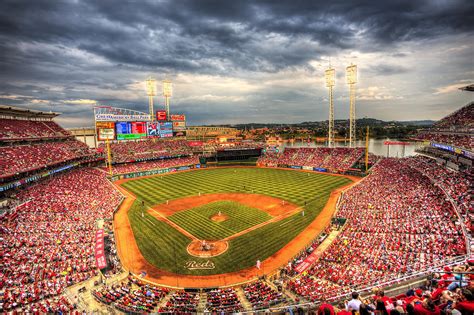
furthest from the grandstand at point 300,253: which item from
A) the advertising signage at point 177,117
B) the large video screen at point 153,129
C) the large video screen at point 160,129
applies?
the advertising signage at point 177,117

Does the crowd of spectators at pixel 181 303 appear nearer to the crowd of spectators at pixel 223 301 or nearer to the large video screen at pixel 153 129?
the crowd of spectators at pixel 223 301

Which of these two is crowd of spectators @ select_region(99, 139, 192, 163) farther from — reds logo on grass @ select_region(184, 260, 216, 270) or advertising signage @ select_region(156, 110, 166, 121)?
reds logo on grass @ select_region(184, 260, 216, 270)

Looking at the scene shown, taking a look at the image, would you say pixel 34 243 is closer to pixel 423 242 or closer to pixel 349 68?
pixel 423 242

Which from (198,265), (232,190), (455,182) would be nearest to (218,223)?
(198,265)

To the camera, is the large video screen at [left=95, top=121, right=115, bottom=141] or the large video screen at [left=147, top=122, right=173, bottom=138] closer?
the large video screen at [left=95, top=121, right=115, bottom=141]

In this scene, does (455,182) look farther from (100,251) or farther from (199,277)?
(100,251)

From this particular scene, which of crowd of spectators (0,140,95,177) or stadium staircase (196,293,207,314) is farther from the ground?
crowd of spectators (0,140,95,177)

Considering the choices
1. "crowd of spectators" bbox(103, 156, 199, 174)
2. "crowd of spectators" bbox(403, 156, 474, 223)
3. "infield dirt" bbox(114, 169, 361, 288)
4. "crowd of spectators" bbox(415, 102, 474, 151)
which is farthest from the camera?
"crowd of spectators" bbox(103, 156, 199, 174)

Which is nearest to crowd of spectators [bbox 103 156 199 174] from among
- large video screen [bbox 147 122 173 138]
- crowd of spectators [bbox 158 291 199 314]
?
large video screen [bbox 147 122 173 138]
